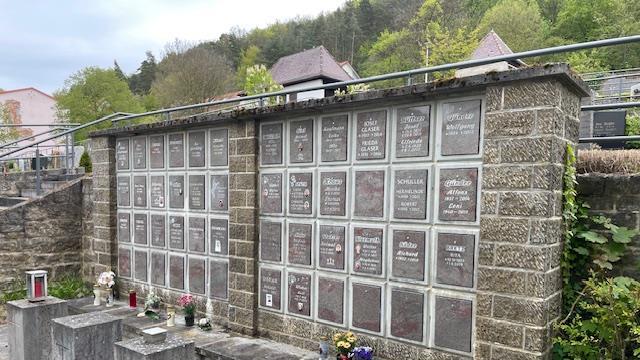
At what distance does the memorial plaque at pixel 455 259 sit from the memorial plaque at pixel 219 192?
2.49 metres

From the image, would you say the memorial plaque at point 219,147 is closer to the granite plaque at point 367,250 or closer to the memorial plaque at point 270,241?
the memorial plaque at point 270,241

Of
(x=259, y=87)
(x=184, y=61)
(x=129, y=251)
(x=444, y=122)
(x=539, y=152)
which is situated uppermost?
(x=184, y=61)

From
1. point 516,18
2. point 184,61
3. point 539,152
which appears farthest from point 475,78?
point 516,18

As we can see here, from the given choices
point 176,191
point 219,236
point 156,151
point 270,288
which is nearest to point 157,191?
point 176,191

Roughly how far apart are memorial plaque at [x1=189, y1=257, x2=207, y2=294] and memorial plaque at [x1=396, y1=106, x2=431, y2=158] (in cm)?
277

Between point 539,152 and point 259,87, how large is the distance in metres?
15.8

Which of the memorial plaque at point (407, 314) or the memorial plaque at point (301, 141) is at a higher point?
the memorial plaque at point (301, 141)

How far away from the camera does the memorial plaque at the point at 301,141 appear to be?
4145 mm

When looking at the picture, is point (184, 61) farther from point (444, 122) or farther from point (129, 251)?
point (444, 122)

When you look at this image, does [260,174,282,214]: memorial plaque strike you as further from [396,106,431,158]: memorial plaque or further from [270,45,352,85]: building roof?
[270,45,352,85]: building roof

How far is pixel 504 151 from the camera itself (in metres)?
2.96

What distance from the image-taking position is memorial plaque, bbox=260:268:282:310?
4.39m

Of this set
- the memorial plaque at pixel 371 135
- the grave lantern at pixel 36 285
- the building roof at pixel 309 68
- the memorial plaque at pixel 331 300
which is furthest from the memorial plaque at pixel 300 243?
the building roof at pixel 309 68

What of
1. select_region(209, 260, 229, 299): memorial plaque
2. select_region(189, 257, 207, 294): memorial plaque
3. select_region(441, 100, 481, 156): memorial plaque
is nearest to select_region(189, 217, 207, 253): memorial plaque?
select_region(189, 257, 207, 294): memorial plaque
